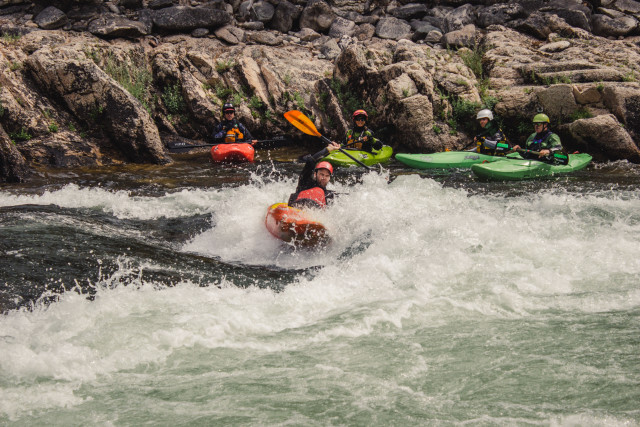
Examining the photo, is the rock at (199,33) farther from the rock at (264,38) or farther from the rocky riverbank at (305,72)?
the rock at (264,38)

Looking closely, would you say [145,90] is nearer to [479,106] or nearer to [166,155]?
[166,155]

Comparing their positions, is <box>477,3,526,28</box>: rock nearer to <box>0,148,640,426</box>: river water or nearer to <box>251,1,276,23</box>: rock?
<box>251,1,276,23</box>: rock

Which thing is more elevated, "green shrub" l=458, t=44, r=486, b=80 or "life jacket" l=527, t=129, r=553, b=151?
"green shrub" l=458, t=44, r=486, b=80

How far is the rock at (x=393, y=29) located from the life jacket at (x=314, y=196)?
1045 cm

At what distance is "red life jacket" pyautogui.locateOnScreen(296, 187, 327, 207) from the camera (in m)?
5.61

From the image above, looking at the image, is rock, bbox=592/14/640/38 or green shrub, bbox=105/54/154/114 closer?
green shrub, bbox=105/54/154/114

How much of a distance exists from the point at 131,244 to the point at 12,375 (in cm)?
211

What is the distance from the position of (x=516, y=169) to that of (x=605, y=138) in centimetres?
242

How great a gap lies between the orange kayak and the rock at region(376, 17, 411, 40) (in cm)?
1102

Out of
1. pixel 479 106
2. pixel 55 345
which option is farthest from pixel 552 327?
pixel 479 106

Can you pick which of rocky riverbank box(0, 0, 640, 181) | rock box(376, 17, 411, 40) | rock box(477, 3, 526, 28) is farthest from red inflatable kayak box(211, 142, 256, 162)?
rock box(477, 3, 526, 28)

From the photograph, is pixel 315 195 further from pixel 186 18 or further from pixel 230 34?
pixel 186 18

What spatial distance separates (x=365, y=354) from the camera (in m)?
3.27

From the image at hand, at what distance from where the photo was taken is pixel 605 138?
31.0 ft
